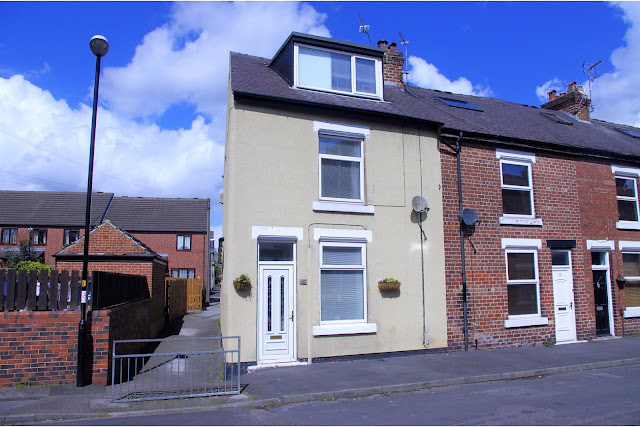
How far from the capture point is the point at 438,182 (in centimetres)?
1251

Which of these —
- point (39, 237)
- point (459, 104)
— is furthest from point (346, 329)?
point (39, 237)

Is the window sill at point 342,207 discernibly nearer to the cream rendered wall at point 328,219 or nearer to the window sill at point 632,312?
the cream rendered wall at point 328,219

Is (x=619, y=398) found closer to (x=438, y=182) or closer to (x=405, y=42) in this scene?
(x=438, y=182)

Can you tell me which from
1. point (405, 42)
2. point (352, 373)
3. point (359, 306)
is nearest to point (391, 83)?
point (405, 42)

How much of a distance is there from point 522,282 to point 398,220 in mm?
4280

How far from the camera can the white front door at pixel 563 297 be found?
44.5 feet

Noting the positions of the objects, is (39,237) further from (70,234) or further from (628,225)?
(628,225)

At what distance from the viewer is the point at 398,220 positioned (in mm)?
11812

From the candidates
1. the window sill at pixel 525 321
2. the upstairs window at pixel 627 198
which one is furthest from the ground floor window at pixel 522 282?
the upstairs window at pixel 627 198

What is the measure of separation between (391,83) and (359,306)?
25.8ft

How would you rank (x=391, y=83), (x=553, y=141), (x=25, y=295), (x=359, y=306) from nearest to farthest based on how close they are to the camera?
(x=25, y=295)
(x=359, y=306)
(x=553, y=141)
(x=391, y=83)

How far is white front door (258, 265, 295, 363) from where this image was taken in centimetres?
1023

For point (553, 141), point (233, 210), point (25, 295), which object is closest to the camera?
point (25, 295)

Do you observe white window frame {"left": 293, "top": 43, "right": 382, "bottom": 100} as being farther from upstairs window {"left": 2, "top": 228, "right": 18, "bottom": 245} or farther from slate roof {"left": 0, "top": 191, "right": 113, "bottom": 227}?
upstairs window {"left": 2, "top": 228, "right": 18, "bottom": 245}
